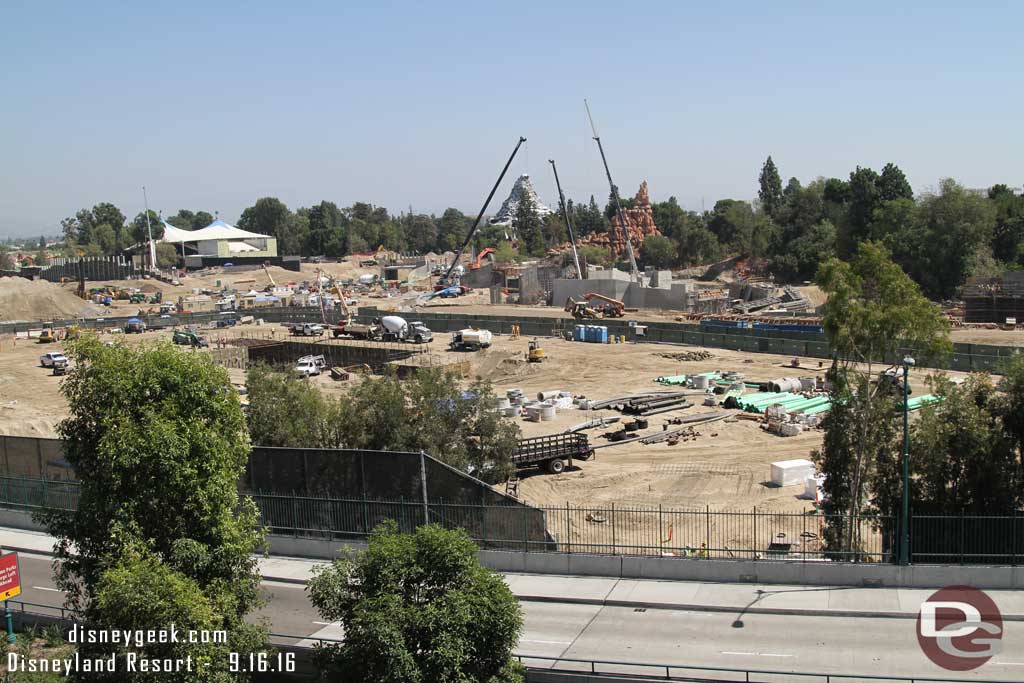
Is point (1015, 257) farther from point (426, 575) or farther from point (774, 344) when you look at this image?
point (426, 575)

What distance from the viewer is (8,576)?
1794cm

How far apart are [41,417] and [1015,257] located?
3499 inches

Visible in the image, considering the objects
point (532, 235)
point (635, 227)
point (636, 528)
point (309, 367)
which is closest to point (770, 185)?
point (635, 227)

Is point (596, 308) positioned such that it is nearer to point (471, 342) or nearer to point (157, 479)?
point (471, 342)

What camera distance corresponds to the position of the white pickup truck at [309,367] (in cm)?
6041

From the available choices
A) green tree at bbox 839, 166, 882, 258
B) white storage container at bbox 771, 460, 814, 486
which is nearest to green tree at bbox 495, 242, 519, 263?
green tree at bbox 839, 166, 882, 258

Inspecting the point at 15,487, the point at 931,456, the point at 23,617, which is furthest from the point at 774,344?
the point at 23,617

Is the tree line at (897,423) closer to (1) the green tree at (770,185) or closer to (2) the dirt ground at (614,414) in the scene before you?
(2) the dirt ground at (614,414)

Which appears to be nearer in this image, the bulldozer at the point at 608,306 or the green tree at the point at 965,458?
the green tree at the point at 965,458

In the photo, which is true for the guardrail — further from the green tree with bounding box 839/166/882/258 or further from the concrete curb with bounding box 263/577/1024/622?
the green tree with bounding box 839/166/882/258

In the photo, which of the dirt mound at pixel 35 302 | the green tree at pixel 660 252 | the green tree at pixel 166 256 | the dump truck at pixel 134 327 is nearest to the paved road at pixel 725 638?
the dump truck at pixel 134 327

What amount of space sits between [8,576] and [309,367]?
44.0m

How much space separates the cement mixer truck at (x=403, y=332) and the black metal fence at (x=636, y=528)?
4715cm

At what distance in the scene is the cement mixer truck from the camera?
73.9 metres
